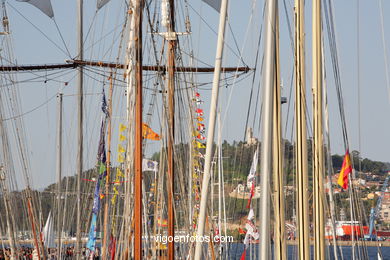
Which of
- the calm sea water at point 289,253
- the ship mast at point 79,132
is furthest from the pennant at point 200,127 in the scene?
the ship mast at point 79,132

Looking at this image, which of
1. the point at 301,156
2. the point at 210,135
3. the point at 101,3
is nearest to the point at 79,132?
the point at 101,3

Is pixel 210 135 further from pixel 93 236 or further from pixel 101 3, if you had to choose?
pixel 101 3

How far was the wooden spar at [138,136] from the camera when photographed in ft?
69.4

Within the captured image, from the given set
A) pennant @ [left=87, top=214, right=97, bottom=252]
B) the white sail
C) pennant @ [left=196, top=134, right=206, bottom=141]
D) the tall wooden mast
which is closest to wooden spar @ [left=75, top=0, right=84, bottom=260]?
pennant @ [left=87, top=214, right=97, bottom=252]

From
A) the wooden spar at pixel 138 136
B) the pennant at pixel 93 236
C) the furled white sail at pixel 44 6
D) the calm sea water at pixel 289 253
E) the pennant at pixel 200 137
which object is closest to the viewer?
the wooden spar at pixel 138 136

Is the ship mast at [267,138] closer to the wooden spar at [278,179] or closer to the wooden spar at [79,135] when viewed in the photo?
the wooden spar at [278,179]

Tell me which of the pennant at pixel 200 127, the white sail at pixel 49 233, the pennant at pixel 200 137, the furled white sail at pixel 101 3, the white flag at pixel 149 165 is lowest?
the white sail at pixel 49 233

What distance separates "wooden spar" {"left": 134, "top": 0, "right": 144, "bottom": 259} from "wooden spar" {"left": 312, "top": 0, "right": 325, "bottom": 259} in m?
6.01

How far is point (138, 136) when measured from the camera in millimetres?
21984

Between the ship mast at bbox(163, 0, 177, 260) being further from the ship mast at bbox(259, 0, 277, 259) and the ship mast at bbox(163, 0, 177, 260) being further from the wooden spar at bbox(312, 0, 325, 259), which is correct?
the ship mast at bbox(259, 0, 277, 259)

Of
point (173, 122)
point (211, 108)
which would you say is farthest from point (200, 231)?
point (173, 122)

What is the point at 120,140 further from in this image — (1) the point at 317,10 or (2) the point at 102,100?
(1) the point at 317,10

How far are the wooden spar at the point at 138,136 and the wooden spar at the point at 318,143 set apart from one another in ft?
19.7

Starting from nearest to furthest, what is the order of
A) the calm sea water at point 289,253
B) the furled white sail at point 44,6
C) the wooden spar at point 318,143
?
the wooden spar at point 318,143 < the calm sea water at point 289,253 < the furled white sail at point 44,6
